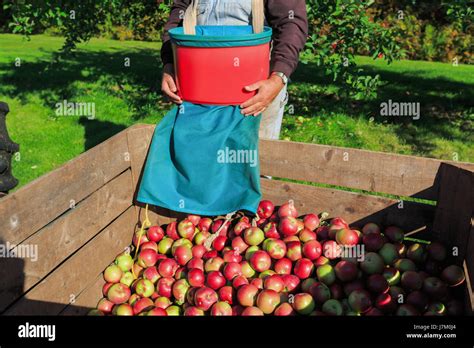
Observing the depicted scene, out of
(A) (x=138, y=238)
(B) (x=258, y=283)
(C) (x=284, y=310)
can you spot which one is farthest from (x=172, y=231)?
(C) (x=284, y=310)

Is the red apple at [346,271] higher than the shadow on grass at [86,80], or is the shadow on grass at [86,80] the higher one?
Answer: the red apple at [346,271]

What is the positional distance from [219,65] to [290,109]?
11.1 ft

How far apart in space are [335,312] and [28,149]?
426cm

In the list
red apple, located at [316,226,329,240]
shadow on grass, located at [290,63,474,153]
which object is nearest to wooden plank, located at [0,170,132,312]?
red apple, located at [316,226,329,240]

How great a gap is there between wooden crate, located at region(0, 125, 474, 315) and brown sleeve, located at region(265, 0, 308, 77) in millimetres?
485

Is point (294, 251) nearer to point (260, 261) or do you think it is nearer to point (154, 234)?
point (260, 261)

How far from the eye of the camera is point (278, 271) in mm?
2881

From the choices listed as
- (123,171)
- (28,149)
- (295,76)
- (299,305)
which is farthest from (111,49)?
(299,305)

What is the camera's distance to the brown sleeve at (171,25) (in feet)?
11.0

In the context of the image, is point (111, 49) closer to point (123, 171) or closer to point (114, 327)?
point (123, 171)

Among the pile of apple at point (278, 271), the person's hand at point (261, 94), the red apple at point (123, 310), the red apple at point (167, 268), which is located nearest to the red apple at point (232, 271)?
the pile of apple at point (278, 271)

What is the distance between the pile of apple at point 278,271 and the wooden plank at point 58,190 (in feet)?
1.62

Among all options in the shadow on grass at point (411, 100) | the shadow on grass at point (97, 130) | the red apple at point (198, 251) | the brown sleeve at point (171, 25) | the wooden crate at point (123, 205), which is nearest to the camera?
the wooden crate at point (123, 205)

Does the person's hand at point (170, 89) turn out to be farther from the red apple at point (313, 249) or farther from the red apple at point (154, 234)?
the red apple at point (313, 249)
